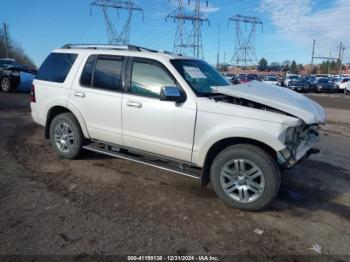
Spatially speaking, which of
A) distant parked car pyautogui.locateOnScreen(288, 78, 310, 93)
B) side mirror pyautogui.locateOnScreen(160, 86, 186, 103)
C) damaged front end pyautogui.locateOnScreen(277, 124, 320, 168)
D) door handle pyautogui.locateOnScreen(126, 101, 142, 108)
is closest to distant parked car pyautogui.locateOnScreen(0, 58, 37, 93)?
door handle pyautogui.locateOnScreen(126, 101, 142, 108)

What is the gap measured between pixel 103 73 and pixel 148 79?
916 mm

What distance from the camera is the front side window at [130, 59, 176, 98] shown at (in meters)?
4.73

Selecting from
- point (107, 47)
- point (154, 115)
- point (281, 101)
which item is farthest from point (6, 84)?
point (281, 101)

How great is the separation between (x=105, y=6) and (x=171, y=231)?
3098 centimetres

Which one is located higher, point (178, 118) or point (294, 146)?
point (178, 118)

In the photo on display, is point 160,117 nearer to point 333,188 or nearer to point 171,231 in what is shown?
point 171,231

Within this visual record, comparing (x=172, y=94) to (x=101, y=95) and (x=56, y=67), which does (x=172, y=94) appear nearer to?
(x=101, y=95)

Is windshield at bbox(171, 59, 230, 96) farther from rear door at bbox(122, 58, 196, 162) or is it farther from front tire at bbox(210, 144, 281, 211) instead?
front tire at bbox(210, 144, 281, 211)

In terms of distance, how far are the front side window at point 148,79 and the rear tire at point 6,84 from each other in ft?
42.3

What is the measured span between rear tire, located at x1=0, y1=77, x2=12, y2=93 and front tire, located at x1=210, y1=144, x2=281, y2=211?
560 inches

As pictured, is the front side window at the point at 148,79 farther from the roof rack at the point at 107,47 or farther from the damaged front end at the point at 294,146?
the damaged front end at the point at 294,146

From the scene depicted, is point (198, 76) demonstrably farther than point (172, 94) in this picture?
Yes

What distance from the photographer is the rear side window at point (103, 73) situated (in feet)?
17.0

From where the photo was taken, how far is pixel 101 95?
5277 mm
